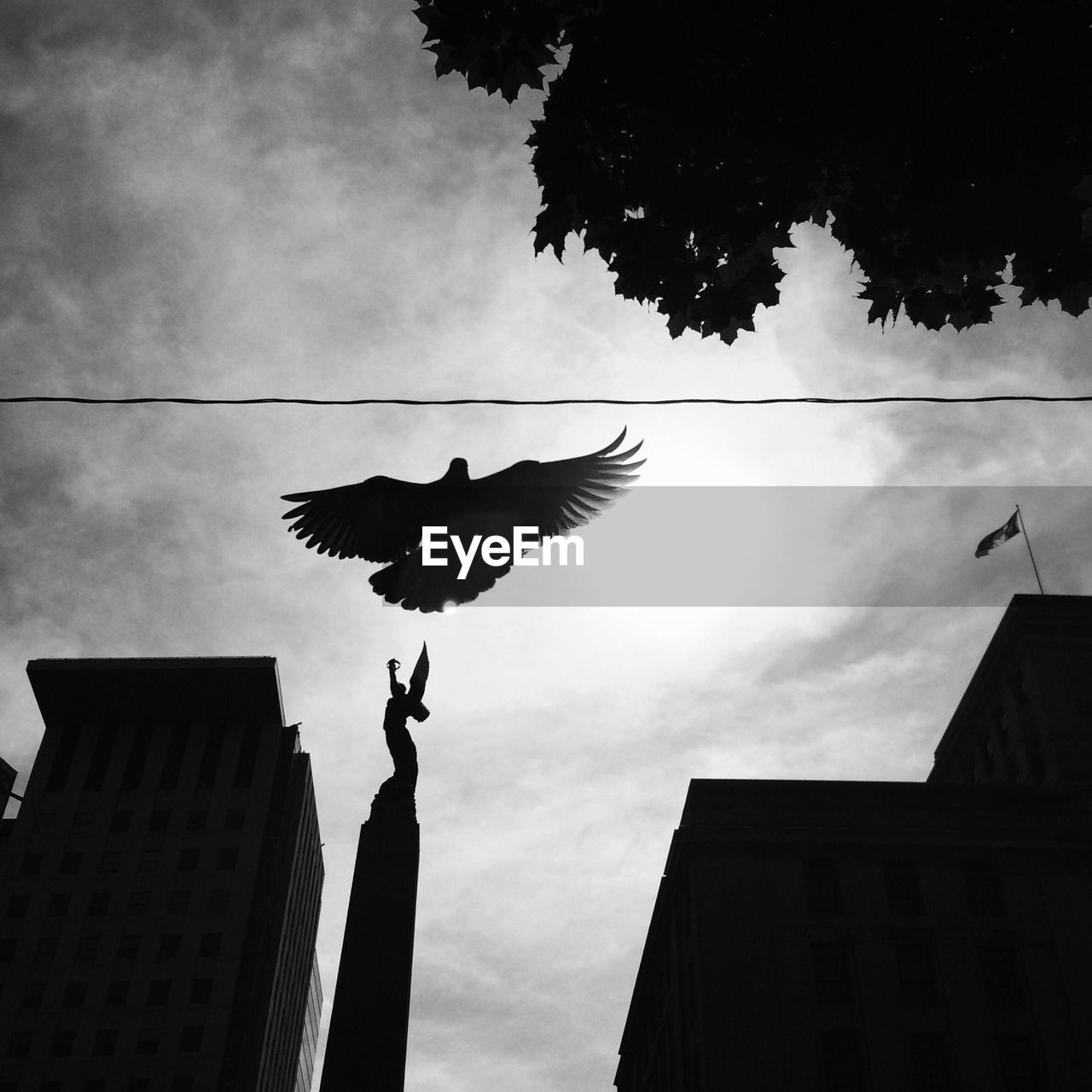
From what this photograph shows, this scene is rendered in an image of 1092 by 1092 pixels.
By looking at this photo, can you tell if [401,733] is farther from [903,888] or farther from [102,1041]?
[102,1041]

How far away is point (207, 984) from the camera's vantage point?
77.8 metres

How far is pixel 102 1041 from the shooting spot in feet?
246

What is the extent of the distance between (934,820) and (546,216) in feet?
132

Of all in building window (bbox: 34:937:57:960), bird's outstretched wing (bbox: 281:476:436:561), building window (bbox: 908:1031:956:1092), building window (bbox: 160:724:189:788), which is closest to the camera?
bird's outstretched wing (bbox: 281:476:436:561)

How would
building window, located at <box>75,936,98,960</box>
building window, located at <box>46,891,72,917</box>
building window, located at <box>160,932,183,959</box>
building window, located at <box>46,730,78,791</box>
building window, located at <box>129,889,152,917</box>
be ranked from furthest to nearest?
1. building window, located at <box>46,730,78,791</box>
2. building window, located at <box>46,891,72,917</box>
3. building window, located at <box>129,889,152,917</box>
4. building window, located at <box>75,936,98,960</box>
5. building window, located at <box>160,932,183,959</box>

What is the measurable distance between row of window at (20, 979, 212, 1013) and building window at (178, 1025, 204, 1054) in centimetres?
175

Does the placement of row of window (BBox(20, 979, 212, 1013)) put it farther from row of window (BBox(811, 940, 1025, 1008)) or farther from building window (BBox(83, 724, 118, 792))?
row of window (BBox(811, 940, 1025, 1008))

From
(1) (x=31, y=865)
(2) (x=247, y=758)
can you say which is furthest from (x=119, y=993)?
(2) (x=247, y=758)

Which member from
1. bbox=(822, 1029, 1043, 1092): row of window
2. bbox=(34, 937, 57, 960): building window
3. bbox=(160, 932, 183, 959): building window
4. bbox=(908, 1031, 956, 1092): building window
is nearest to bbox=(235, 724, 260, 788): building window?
bbox=(160, 932, 183, 959): building window

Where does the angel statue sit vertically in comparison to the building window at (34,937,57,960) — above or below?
below

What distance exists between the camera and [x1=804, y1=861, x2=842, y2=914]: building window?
39.5m

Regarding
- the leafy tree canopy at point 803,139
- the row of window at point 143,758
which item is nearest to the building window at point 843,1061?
the leafy tree canopy at point 803,139

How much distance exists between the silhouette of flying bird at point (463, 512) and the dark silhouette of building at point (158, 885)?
75740 mm

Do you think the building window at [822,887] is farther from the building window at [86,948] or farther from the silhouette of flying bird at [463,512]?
the building window at [86,948]
